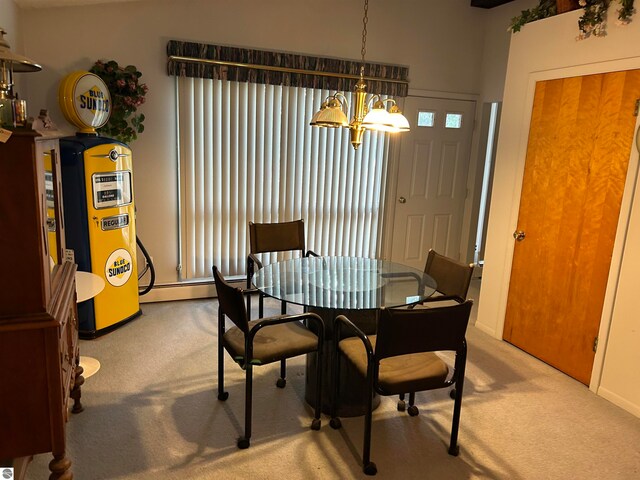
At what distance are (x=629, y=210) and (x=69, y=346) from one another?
297 cm

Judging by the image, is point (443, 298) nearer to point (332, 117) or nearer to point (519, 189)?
point (332, 117)

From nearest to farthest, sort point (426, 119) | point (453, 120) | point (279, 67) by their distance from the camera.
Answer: point (279, 67)
point (426, 119)
point (453, 120)

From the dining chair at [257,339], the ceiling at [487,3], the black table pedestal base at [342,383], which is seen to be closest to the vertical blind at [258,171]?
the ceiling at [487,3]

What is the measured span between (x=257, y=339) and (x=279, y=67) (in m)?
2.60

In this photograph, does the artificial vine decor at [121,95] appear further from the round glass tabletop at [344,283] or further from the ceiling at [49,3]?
the round glass tabletop at [344,283]

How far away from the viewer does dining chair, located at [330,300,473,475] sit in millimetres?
1954

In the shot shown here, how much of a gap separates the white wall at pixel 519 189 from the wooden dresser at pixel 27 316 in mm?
2866

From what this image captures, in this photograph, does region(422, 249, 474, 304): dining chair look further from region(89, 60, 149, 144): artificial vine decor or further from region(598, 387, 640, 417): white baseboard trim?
region(89, 60, 149, 144): artificial vine decor

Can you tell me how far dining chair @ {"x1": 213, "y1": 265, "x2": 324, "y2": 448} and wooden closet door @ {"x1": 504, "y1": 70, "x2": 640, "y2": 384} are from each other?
5.73 ft

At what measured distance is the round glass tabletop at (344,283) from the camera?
7.80 feet

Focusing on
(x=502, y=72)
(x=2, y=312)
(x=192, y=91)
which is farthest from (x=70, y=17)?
(x=502, y=72)

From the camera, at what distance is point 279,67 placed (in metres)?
4.11

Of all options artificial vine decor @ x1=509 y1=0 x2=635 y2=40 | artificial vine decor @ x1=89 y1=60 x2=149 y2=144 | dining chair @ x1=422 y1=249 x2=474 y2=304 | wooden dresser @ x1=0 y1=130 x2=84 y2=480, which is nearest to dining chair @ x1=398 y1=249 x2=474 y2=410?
dining chair @ x1=422 y1=249 x2=474 y2=304

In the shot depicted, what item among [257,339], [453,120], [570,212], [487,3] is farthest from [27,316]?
[487,3]
